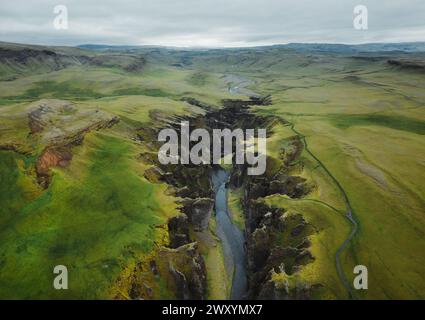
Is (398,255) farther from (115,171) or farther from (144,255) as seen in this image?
(115,171)

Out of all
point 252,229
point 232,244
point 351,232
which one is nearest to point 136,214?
point 232,244

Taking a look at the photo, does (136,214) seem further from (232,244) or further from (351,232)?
(351,232)

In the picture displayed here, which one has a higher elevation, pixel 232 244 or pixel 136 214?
pixel 136 214

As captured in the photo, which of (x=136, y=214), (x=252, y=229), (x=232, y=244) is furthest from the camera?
(x=232, y=244)

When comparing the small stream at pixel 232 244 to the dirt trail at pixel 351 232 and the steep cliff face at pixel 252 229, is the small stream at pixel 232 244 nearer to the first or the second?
the steep cliff face at pixel 252 229

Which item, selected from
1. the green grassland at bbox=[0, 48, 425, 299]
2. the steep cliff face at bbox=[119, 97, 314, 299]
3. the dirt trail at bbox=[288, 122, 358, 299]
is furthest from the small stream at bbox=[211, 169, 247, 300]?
the dirt trail at bbox=[288, 122, 358, 299]

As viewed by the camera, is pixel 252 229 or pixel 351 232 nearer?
pixel 351 232

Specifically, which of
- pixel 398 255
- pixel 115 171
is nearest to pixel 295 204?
pixel 398 255

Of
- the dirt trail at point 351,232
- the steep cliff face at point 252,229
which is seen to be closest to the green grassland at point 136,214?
the dirt trail at point 351,232
